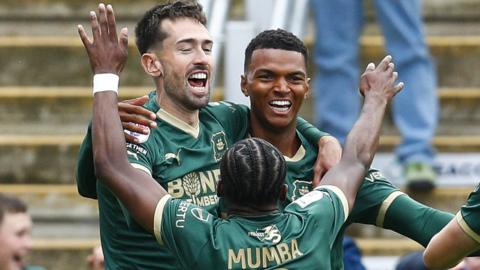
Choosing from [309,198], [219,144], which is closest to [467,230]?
[309,198]

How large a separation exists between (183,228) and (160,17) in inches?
47.2

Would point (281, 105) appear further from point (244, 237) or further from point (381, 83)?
point (244, 237)

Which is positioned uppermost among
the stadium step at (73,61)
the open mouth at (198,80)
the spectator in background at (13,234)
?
the open mouth at (198,80)

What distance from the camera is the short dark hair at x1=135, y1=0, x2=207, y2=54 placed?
6.15 metres

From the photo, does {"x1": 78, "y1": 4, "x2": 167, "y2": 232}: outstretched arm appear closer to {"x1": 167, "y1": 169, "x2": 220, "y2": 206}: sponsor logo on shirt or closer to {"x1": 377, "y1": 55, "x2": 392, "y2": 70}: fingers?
{"x1": 167, "y1": 169, "x2": 220, "y2": 206}: sponsor logo on shirt

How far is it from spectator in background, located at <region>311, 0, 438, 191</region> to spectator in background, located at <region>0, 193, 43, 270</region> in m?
2.47

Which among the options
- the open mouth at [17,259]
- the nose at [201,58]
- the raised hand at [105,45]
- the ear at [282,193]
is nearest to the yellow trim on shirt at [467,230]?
the ear at [282,193]

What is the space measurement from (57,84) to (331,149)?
5.12 metres

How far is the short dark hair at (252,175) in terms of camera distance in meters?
5.25

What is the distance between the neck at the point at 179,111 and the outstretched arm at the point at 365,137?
0.62 meters

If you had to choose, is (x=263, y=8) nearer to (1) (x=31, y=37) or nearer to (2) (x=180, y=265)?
(1) (x=31, y=37)

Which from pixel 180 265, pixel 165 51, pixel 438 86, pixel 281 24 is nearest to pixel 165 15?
pixel 165 51

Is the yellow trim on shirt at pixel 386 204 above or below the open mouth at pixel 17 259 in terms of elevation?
above

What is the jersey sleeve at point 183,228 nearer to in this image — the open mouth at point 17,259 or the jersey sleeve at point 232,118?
the jersey sleeve at point 232,118
